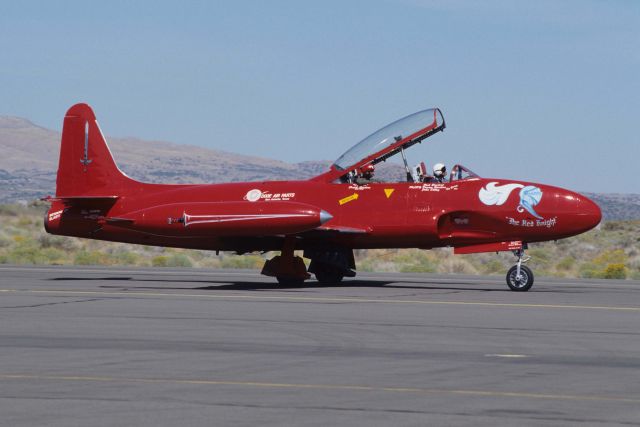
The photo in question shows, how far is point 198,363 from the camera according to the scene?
11766 mm

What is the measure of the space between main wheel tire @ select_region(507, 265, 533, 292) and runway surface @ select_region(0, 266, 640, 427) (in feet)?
3.31

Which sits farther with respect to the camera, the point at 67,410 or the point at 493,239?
the point at 493,239

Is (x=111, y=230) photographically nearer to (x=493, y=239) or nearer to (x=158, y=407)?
(x=493, y=239)

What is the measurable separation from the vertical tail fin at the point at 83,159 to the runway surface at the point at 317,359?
5.77m

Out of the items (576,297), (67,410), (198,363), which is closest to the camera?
(67,410)

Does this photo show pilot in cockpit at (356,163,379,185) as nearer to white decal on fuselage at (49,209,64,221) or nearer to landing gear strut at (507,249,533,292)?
landing gear strut at (507,249,533,292)

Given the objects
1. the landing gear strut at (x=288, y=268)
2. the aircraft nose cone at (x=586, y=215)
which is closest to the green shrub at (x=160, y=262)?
the landing gear strut at (x=288, y=268)

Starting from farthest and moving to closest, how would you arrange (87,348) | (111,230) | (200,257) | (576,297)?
1. (200,257)
2. (111,230)
3. (576,297)
4. (87,348)

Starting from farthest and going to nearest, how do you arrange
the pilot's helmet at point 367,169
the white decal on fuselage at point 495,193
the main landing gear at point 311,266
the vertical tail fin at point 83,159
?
the vertical tail fin at point 83,159
the pilot's helmet at point 367,169
the main landing gear at point 311,266
the white decal on fuselage at point 495,193

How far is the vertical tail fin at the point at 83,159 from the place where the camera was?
27.3 meters

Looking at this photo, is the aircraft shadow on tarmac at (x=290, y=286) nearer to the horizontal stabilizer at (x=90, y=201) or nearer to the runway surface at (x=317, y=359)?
the runway surface at (x=317, y=359)

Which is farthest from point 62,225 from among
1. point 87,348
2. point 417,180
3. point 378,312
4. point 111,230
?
point 87,348

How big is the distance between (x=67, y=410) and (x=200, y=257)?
33.8 metres

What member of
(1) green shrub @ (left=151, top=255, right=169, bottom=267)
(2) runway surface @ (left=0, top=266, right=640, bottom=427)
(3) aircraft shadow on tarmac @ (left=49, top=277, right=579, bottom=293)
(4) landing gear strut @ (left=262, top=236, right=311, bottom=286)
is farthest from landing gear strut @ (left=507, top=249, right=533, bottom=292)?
(1) green shrub @ (left=151, top=255, right=169, bottom=267)
